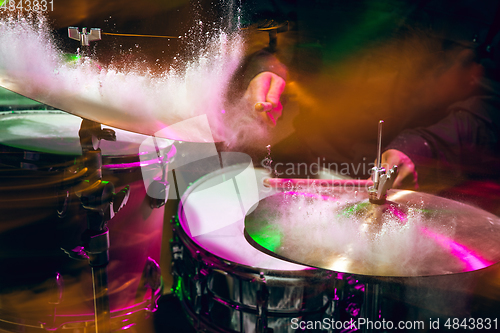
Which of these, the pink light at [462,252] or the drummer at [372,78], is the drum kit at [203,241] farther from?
the drummer at [372,78]

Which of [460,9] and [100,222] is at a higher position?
[460,9]

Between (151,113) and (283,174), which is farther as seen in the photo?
(283,174)

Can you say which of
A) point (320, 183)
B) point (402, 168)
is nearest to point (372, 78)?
point (402, 168)

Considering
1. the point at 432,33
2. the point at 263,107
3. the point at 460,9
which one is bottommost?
the point at 263,107

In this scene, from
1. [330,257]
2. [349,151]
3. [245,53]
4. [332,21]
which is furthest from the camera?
[349,151]

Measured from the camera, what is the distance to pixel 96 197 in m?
0.57

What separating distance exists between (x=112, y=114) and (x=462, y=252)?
0.67 metres

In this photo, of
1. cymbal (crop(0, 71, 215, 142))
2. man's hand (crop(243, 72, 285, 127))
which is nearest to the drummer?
man's hand (crop(243, 72, 285, 127))

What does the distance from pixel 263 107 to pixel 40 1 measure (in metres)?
0.44

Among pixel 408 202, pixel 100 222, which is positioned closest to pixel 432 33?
pixel 408 202

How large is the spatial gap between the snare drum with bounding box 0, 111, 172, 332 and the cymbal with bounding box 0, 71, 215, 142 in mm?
333

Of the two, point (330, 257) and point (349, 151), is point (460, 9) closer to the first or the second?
point (349, 151)

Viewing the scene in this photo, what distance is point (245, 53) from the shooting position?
3.20 feet

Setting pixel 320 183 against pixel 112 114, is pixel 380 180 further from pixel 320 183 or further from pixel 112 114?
pixel 112 114
